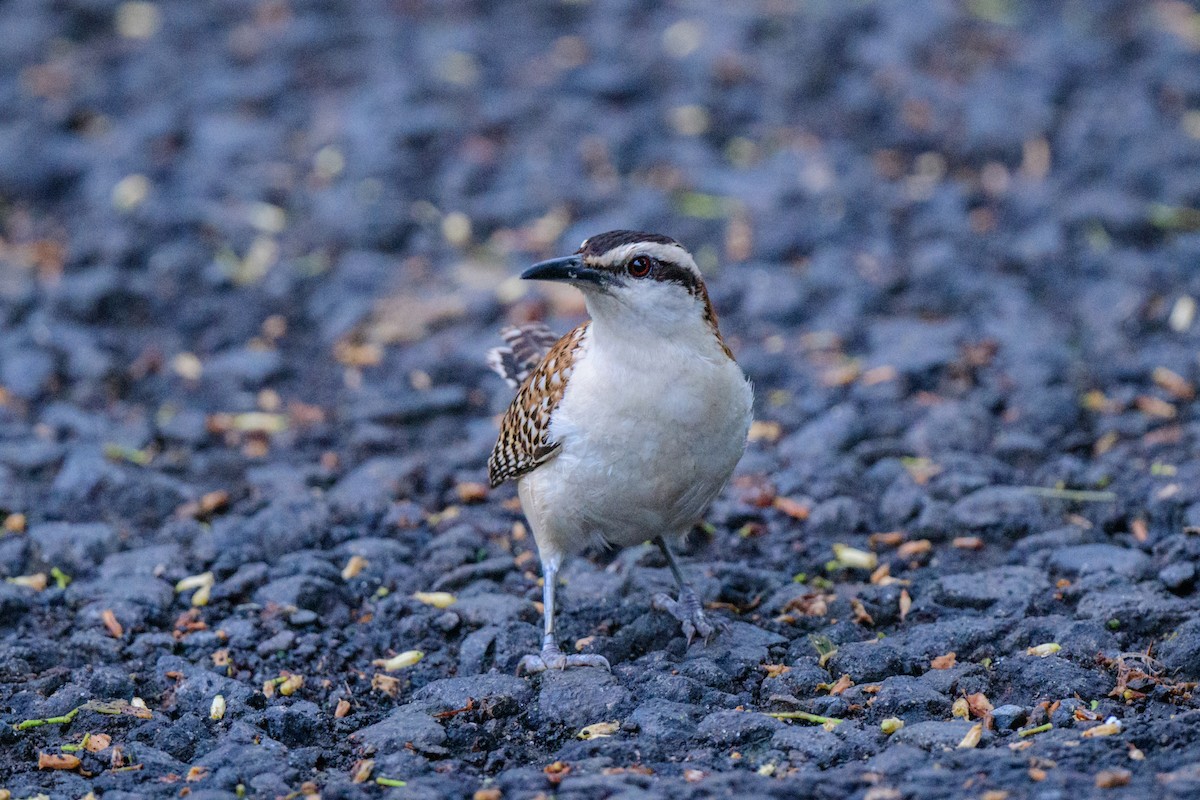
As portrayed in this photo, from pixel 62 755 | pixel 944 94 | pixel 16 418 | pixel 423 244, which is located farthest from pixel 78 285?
pixel 944 94

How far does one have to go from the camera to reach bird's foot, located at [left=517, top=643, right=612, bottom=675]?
621cm

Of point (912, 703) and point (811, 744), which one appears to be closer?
point (811, 744)

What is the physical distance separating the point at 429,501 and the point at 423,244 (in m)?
3.30

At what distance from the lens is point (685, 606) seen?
21.7 ft

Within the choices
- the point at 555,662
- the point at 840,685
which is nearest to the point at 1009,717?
the point at 840,685

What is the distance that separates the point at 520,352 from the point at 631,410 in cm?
173

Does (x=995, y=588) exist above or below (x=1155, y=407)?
below

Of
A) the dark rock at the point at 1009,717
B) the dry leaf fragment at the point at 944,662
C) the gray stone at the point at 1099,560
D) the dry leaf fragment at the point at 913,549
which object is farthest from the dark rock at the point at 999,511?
the dark rock at the point at 1009,717

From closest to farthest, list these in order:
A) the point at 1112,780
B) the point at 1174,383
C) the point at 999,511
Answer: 1. the point at 1112,780
2. the point at 999,511
3. the point at 1174,383

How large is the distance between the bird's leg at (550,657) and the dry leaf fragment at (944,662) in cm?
139

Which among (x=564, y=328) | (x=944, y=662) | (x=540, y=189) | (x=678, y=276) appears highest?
(x=678, y=276)

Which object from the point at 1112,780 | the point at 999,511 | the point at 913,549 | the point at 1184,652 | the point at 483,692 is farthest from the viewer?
the point at 999,511

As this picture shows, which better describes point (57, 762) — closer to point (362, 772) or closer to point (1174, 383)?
point (362, 772)

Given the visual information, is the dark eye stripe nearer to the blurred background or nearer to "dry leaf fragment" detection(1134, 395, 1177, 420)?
the blurred background
